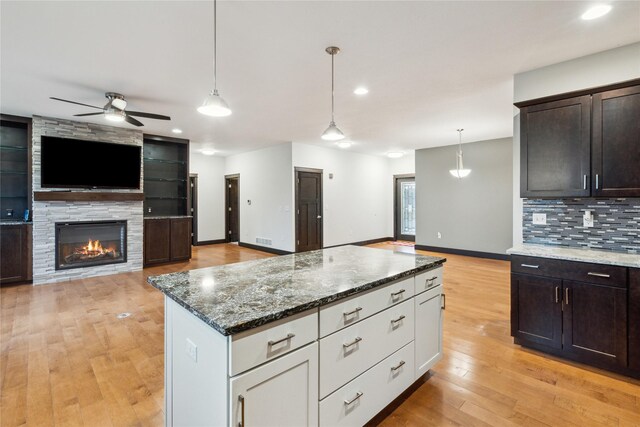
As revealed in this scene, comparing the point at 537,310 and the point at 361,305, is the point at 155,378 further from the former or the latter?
the point at 537,310

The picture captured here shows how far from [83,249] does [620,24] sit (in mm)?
7755

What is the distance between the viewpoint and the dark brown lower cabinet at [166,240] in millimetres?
6359

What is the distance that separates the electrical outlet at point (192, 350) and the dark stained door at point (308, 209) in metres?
5.79

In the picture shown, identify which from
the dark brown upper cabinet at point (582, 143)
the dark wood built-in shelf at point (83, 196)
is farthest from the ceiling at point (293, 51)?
the dark wood built-in shelf at point (83, 196)

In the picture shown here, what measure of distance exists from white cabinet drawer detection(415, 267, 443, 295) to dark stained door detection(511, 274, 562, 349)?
1.05m

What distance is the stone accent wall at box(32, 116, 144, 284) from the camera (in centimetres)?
511

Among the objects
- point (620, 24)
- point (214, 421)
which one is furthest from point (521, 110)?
point (214, 421)

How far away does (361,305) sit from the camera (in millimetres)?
1744

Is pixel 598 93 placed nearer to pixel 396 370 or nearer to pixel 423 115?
pixel 423 115

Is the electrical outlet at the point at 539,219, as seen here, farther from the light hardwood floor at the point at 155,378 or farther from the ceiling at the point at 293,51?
the ceiling at the point at 293,51

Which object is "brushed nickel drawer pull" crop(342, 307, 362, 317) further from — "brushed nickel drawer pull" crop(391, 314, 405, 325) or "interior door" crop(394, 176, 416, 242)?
"interior door" crop(394, 176, 416, 242)

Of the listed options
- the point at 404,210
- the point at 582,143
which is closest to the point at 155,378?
the point at 582,143

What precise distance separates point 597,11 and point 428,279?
93.1 inches

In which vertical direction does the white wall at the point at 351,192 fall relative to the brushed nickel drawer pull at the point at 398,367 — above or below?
above
